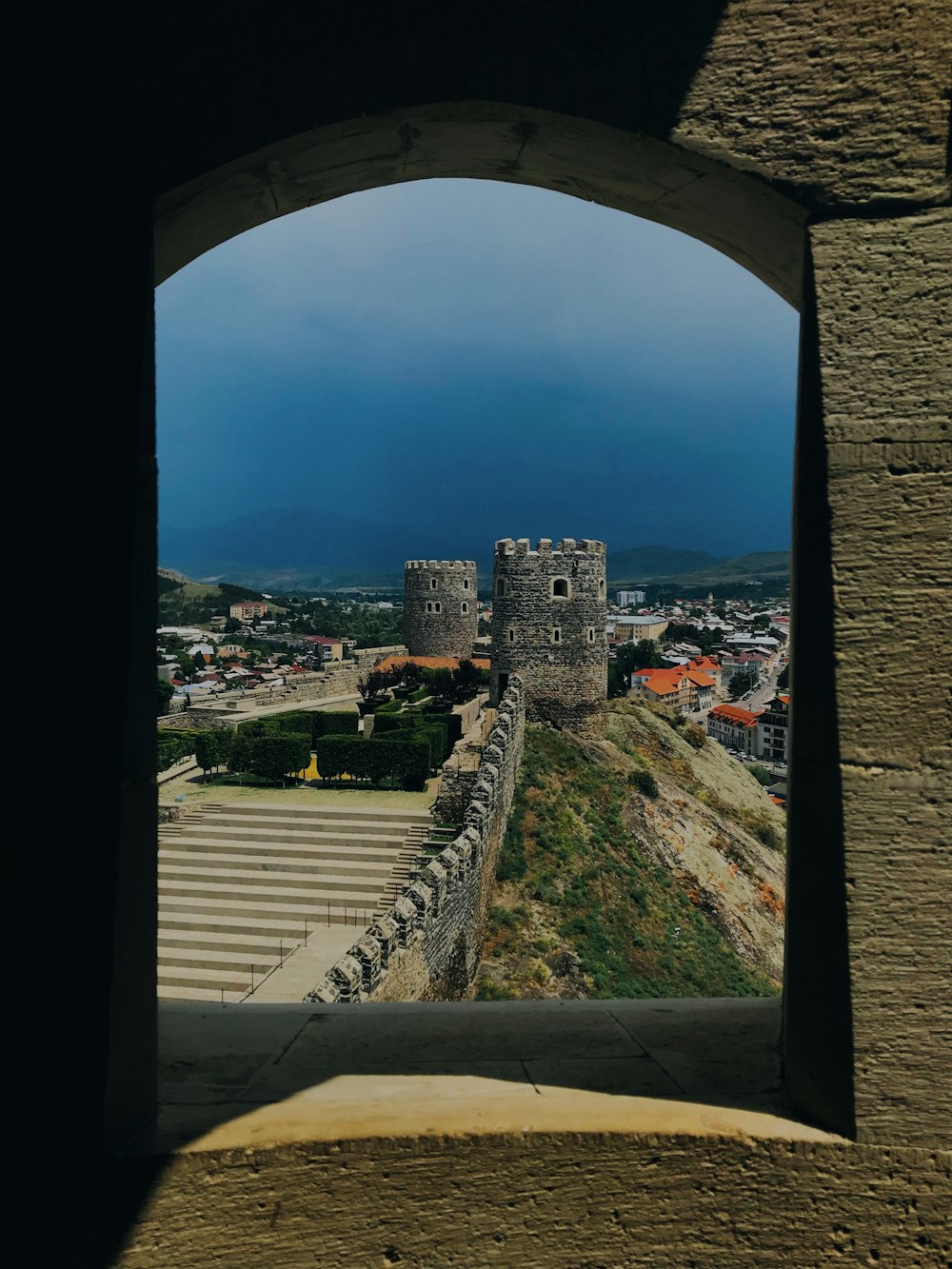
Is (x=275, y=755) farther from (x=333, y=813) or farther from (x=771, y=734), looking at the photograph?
(x=771, y=734)

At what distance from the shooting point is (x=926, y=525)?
78.3 inches

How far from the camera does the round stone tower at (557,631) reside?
76.6 feet

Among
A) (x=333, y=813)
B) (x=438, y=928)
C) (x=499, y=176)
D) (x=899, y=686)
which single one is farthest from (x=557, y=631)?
(x=899, y=686)

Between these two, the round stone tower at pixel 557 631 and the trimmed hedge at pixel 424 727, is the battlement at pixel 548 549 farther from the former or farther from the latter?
the trimmed hedge at pixel 424 727

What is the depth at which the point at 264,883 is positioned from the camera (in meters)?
13.8

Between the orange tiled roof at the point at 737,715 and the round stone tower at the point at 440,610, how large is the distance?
36822 mm

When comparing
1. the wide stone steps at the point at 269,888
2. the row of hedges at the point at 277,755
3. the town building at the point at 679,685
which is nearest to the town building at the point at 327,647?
the town building at the point at 679,685

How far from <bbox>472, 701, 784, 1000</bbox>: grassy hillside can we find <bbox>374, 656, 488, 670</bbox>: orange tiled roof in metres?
8.05

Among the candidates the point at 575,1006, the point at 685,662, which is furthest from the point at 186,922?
the point at 685,662

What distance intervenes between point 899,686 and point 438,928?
875cm

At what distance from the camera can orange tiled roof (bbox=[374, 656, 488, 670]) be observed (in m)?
32.7

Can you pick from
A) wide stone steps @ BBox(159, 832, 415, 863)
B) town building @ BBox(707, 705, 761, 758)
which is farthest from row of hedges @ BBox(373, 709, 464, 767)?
town building @ BBox(707, 705, 761, 758)

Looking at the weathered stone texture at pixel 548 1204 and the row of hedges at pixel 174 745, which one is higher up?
the weathered stone texture at pixel 548 1204

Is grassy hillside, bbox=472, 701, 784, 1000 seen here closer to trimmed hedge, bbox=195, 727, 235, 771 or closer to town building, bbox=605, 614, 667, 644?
trimmed hedge, bbox=195, 727, 235, 771
